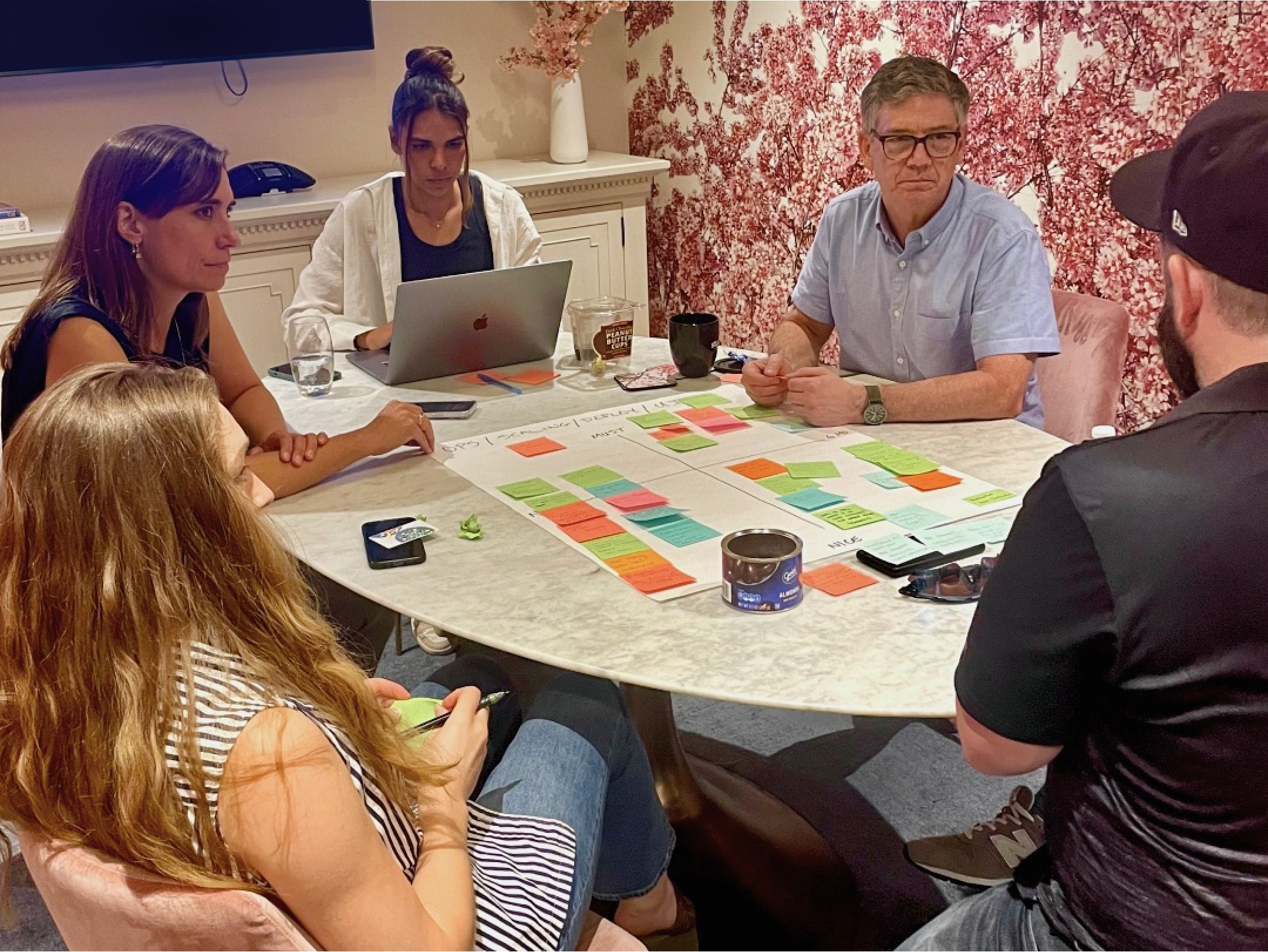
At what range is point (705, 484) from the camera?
69.3 inches

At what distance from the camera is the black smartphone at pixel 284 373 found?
2.43 m

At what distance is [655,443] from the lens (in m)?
1.94

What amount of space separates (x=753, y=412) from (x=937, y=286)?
0.50 metres

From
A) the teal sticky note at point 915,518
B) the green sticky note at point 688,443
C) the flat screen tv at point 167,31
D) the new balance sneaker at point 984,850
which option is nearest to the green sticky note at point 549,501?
the green sticky note at point 688,443

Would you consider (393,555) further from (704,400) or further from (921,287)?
(921,287)

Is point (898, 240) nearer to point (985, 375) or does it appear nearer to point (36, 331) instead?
point (985, 375)

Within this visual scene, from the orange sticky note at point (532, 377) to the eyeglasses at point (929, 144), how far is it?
2.61 ft

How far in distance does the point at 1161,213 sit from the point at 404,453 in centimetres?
124

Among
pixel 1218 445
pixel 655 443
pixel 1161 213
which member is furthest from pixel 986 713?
pixel 655 443

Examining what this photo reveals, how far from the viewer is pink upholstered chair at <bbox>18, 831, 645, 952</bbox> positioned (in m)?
0.89

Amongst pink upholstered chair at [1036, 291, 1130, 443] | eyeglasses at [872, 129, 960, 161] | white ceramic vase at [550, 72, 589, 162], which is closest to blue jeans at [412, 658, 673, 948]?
pink upholstered chair at [1036, 291, 1130, 443]

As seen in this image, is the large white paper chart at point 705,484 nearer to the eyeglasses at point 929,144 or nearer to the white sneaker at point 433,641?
the eyeglasses at point 929,144

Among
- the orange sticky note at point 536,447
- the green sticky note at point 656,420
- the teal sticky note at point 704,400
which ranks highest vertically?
the teal sticky note at point 704,400

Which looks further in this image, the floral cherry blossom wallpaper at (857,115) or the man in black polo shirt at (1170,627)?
the floral cherry blossom wallpaper at (857,115)
